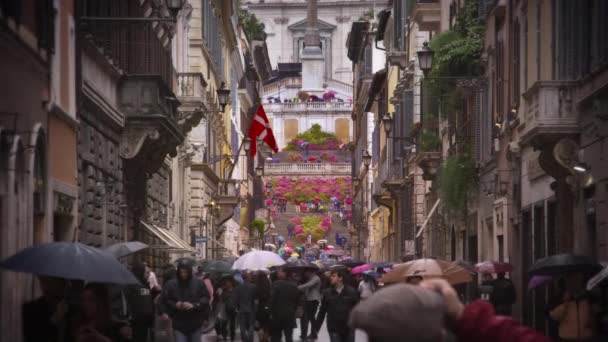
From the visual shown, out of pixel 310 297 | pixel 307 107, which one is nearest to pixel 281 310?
pixel 310 297

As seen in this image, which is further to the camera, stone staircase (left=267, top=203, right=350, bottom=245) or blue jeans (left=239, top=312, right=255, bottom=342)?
stone staircase (left=267, top=203, right=350, bottom=245)

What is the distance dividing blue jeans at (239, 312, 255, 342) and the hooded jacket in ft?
26.8

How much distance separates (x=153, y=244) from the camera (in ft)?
126

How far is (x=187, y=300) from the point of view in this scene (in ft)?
67.3

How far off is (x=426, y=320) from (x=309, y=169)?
134134 millimetres

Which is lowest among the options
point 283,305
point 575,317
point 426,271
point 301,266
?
point 283,305

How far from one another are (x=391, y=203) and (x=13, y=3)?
1967 inches

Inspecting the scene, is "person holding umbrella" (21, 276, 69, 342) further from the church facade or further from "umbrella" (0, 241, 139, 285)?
the church facade

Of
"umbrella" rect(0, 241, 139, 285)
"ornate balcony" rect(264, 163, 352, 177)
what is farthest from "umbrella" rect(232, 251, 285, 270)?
"ornate balcony" rect(264, 163, 352, 177)

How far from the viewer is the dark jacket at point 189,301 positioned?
20.5 meters

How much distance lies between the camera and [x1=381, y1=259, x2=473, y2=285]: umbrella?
17.8m

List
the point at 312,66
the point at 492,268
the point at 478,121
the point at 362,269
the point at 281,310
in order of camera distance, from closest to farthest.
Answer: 1. the point at 281,310
2. the point at 492,268
3. the point at 478,121
4. the point at 362,269
5. the point at 312,66

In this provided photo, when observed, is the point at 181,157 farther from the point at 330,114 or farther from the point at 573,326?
the point at 330,114

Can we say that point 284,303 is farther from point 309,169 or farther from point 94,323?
point 309,169
